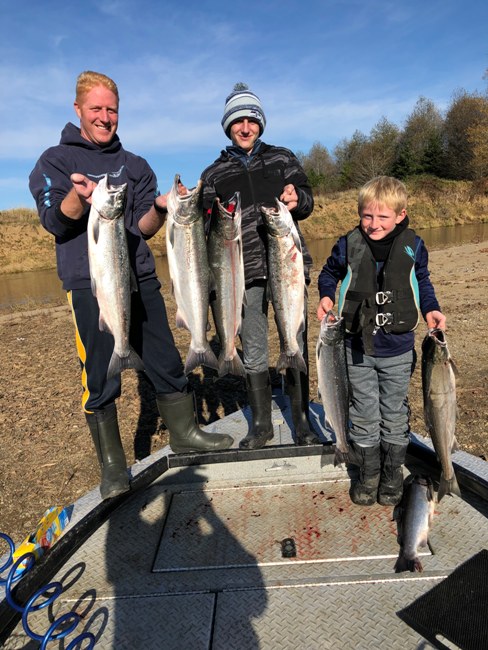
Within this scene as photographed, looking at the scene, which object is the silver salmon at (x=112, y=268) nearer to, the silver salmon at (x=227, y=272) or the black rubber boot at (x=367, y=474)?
the silver salmon at (x=227, y=272)

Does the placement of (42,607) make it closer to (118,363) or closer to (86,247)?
(118,363)

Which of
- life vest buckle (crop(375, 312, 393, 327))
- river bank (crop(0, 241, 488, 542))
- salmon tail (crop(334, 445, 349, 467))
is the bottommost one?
river bank (crop(0, 241, 488, 542))

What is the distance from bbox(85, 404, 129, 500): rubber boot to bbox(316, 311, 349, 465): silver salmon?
1.79m

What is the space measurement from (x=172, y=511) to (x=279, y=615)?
1.35 metres

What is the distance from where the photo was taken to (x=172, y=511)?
390 cm

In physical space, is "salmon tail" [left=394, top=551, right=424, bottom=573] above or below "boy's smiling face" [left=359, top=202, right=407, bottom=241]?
below

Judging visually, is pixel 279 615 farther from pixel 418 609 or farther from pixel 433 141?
pixel 433 141

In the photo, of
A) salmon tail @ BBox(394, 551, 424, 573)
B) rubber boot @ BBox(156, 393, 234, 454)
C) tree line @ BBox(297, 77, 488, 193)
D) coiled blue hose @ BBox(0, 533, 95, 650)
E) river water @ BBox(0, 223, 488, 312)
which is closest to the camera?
coiled blue hose @ BBox(0, 533, 95, 650)

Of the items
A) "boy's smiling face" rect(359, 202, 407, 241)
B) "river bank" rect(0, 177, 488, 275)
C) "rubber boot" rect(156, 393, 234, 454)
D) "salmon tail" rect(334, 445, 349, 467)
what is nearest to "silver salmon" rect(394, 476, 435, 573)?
"salmon tail" rect(334, 445, 349, 467)

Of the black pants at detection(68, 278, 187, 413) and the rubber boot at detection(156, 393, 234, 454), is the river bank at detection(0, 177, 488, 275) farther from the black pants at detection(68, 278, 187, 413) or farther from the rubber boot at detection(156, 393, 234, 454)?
the black pants at detection(68, 278, 187, 413)

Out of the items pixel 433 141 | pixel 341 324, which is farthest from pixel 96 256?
pixel 433 141

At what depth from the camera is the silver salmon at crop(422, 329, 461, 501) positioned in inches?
129

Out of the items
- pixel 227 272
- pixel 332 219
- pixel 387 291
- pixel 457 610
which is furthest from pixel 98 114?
pixel 332 219

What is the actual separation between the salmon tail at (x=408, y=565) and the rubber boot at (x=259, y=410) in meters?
1.65
